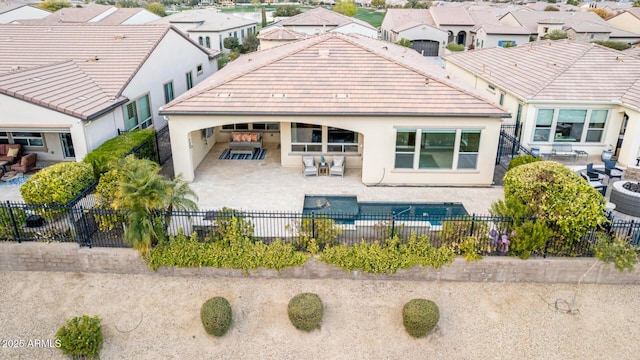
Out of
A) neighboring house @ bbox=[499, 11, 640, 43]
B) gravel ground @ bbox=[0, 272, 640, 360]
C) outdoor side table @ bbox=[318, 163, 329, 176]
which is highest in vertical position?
neighboring house @ bbox=[499, 11, 640, 43]

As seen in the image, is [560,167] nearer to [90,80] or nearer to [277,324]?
[277,324]

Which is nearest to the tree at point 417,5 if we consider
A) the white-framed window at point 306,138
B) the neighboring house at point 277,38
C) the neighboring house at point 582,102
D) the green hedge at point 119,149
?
the neighboring house at point 277,38

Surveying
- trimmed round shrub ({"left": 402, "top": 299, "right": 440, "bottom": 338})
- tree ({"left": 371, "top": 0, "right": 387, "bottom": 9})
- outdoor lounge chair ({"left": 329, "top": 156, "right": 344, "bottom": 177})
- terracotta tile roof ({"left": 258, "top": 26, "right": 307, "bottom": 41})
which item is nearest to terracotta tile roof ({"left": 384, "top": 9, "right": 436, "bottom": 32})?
terracotta tile roof ({"left": 258, "top": 26, "right": 307, "bottom": 41})

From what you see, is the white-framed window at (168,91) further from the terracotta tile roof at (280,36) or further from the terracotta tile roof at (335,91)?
the terracotta tile roof at (280,36)

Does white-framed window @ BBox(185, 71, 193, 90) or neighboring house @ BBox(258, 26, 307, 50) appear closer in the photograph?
white-framed window @ BBox(185, 71, 193, 90)

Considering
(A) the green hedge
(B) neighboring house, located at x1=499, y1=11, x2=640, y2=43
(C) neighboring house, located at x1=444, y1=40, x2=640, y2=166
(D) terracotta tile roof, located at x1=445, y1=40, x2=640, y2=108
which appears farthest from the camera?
(B) neighboring house, located at x1=499, y1=11, x2=640, y2=43

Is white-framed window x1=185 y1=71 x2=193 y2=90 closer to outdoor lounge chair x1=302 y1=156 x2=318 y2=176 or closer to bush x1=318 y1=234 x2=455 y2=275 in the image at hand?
outdoor lounge chair x1=302 y1=156 x2=318 y2=176
